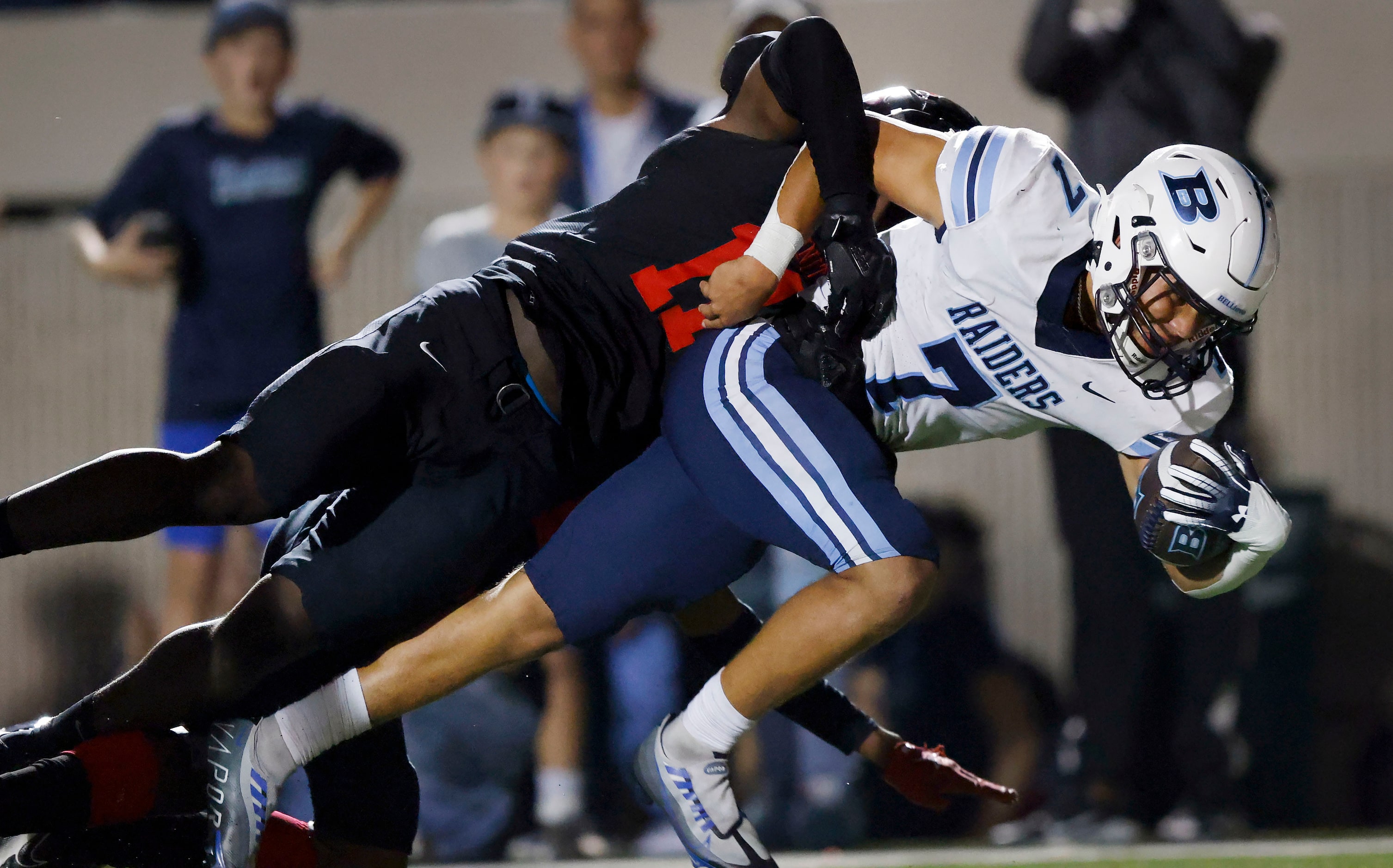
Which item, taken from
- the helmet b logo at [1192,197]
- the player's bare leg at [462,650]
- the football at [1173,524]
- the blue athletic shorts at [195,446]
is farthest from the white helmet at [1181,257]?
the blue athletic shorts at [195,446]

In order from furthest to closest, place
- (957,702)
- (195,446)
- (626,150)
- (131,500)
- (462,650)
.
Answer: (957,702), (626,150), (195,446), (462,650), (131,500)

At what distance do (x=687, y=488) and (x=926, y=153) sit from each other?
0.71 metres

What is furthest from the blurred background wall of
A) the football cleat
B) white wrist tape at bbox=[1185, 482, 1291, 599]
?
the football cleat

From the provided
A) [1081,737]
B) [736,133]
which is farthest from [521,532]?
[1081,737]

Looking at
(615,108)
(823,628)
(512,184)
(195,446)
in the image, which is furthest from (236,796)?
(615,108)

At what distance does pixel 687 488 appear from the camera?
2.65m

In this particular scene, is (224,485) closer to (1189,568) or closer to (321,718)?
(321,718)

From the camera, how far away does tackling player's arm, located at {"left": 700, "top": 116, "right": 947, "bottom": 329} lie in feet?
8.34

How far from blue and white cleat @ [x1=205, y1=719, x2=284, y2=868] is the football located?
5.01 ft

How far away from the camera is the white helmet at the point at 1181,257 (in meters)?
2.45

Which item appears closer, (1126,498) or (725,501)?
(725,501)

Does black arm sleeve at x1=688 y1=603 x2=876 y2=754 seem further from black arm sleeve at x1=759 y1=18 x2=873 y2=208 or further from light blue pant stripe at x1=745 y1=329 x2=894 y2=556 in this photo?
black arm sleeve at x1=759 y1=18 x2=873 y2=208

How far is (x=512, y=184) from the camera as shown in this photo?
4.60 meters

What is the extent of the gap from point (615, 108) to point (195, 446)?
1.64 m
